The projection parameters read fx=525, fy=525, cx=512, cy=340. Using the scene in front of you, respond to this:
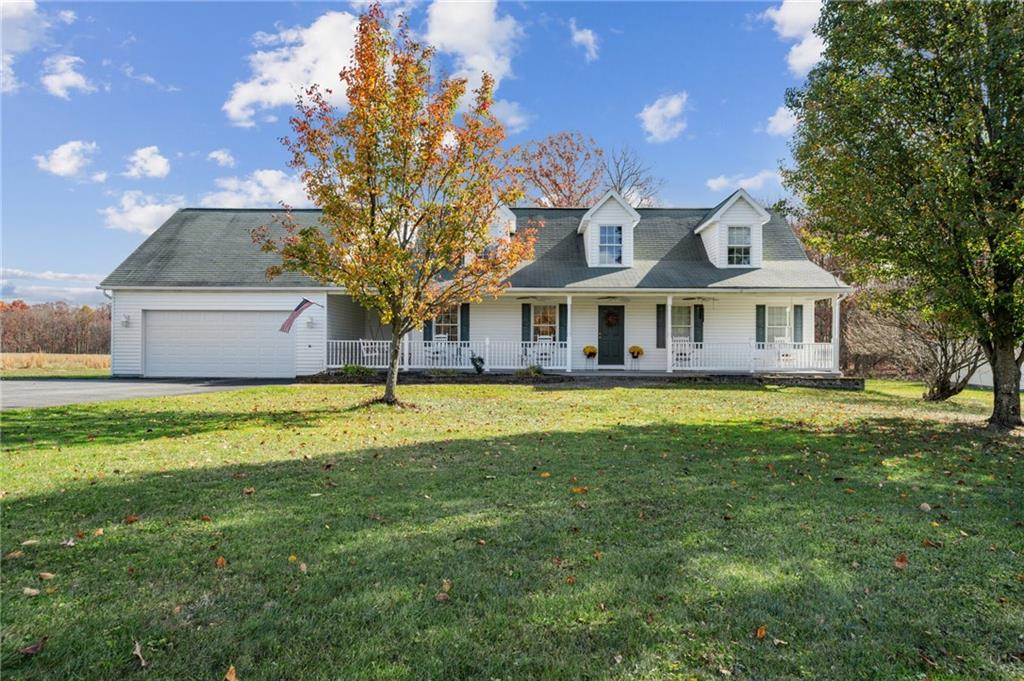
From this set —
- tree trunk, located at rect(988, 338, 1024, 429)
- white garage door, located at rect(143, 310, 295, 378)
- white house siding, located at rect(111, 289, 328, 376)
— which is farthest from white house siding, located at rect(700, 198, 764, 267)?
white garage door, located at rect(143, 310, 295, 378)

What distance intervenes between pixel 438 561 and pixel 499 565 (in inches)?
15.3

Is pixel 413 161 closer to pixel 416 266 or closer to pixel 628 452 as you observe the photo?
pixel 416 266

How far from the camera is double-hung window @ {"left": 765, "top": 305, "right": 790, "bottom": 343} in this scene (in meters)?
19.2

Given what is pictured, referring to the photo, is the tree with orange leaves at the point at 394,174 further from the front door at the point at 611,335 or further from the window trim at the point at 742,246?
the window trim at the point at 742,246

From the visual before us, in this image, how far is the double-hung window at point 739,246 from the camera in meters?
19.5

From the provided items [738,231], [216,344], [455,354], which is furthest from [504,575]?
[738,231]

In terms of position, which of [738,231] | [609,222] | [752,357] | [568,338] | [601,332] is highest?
[609,222]

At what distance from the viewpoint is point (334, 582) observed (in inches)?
118

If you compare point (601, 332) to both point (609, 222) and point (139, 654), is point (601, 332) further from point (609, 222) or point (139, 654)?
point (139, 654)

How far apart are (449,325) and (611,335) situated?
603 cm

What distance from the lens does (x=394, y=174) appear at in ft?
33.7

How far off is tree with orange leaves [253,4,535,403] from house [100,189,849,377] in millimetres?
7105

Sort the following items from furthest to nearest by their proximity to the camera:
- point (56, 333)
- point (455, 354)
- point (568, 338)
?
point (56, 333) < point (455, 354) < point (568, 338)

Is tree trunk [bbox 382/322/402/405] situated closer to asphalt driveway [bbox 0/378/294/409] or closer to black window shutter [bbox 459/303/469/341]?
asphalt driveway [bbox 0/378/294/409]
